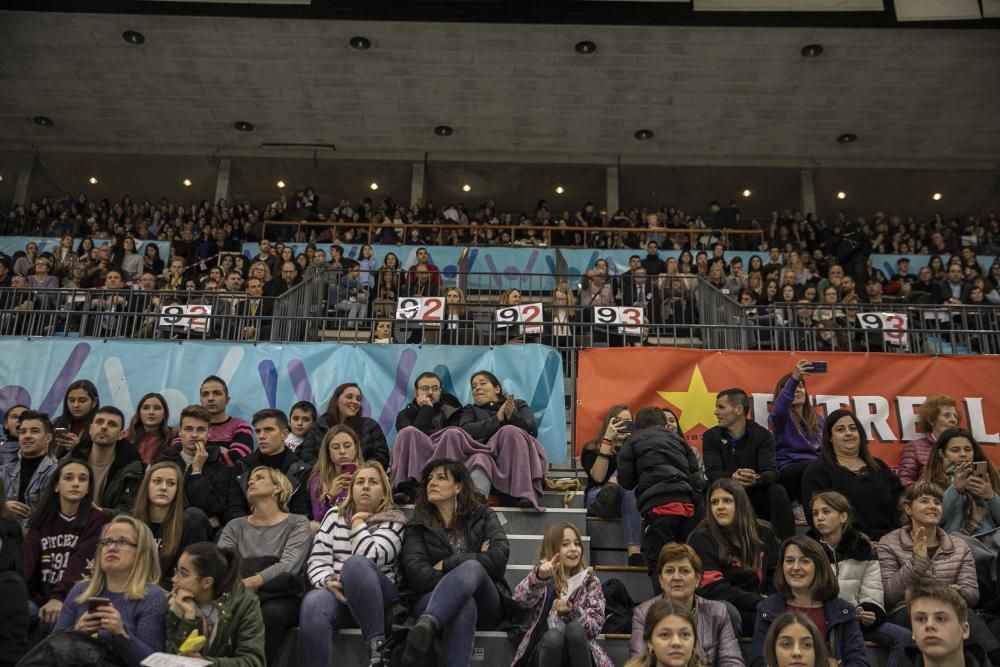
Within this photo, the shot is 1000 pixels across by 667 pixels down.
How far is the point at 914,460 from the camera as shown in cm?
777

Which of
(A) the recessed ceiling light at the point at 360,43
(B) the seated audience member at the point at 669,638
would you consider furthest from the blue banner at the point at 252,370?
(A) the recessed ceiling light at the point at 360,43

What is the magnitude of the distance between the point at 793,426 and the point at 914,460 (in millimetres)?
986

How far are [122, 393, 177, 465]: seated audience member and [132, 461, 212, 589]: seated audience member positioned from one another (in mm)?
1909

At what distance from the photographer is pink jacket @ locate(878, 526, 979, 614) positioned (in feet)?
19.1

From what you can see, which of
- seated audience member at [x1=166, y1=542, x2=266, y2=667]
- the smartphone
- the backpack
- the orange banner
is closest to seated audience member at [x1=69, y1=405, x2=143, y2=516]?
seated audience member at [x1=166, y1=542, x2=266, y2=667]

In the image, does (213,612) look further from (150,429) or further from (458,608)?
(150,429)

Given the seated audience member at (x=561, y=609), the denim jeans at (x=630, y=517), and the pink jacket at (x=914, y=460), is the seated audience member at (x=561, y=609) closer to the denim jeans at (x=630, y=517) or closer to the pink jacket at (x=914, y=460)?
the denim jeans at (x=630, y=517)

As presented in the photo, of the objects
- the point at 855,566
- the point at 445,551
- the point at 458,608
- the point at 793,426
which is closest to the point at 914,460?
the point at 793,426

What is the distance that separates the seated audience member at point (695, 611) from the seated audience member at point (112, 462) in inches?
139

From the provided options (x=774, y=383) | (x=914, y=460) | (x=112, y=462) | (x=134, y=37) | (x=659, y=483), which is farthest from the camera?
(x=134, y=37)

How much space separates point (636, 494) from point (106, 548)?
11.4 feet

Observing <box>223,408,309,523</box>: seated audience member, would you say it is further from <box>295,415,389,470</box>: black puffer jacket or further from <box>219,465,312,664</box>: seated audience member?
<box>219,465,312,664</box>: seated audience member

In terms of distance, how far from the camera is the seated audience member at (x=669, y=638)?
4691 mm

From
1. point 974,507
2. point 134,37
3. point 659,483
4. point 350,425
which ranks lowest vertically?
point 974,507
